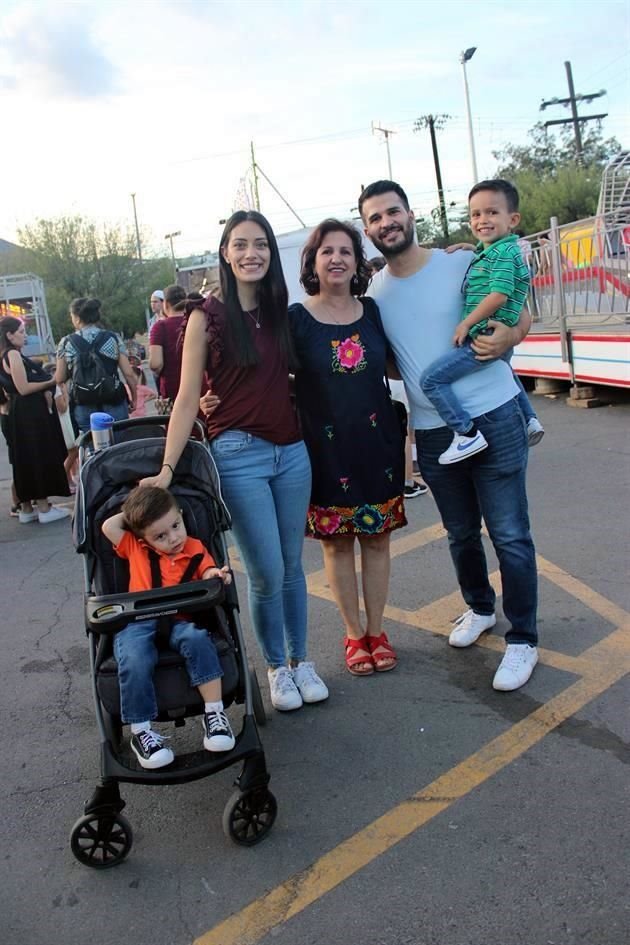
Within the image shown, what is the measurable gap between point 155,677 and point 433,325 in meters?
1.89

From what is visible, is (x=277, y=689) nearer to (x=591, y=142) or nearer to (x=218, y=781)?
(x=218, y=781)

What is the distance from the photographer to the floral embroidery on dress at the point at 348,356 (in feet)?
11.2

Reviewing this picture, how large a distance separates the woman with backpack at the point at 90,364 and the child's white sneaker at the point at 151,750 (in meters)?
Result: 4.79

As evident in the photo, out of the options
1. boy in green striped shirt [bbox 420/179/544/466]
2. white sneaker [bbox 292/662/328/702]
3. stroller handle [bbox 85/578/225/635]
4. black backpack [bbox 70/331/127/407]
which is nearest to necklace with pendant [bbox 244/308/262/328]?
boy in green striped shirt [bbox 420/179/544/466]

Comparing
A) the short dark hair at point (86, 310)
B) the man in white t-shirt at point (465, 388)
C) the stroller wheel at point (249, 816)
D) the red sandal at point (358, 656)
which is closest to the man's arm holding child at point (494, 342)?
the man in white t-shirt at point (465, 388)

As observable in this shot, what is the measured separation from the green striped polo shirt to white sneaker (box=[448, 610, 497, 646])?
4.96 ft

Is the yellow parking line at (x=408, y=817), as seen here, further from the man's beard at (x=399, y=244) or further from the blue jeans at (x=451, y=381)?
the man's beard at (x=399, y=244)

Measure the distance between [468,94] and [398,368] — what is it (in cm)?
3903

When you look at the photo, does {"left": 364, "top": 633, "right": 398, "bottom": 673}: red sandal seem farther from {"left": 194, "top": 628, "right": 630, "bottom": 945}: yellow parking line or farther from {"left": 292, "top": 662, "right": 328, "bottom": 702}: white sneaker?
{"left": 194, "top": 628, "right": 630, "bottom": 945}: yellow parking line

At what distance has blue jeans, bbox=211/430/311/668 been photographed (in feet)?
10.8

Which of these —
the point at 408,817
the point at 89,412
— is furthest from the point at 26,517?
the point at 408,817

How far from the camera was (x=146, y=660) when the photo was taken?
104 inches

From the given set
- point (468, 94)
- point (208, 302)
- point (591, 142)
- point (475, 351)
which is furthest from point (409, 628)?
point (591, 142)

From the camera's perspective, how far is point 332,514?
3631 mm
